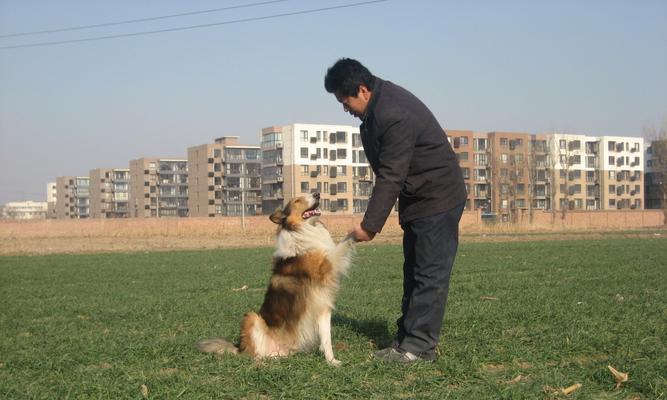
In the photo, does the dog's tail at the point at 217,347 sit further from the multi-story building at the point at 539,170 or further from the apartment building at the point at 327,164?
the apartment building at the point at 327,164

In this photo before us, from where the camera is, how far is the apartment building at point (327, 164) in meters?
108

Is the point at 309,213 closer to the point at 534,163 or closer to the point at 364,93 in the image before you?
the point at 364,93

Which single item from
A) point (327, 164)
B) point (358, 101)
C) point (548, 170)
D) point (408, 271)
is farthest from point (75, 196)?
point (358, 101)

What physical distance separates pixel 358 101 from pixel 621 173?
12546 centimetres

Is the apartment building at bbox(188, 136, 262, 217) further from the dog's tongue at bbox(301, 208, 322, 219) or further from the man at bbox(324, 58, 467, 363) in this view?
the man at bbox(324, 58, 467, 363)

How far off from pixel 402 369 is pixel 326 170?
103715 mm

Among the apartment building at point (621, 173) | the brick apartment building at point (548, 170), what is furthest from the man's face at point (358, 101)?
the apartment building at point (621, 173)

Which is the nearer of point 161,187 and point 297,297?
point 297,297

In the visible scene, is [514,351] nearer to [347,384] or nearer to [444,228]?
[444,228]

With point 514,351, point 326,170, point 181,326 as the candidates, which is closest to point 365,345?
point 514,351

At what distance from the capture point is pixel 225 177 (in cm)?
12619

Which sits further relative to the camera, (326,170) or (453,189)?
(326,170)

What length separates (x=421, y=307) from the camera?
564cm

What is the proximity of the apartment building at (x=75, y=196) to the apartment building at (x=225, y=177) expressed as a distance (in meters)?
59.8
